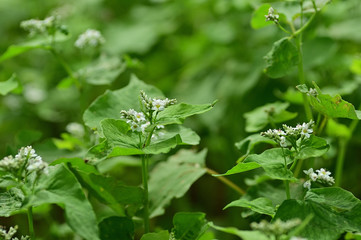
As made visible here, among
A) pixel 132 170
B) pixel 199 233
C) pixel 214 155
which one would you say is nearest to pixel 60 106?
pixel 132 170

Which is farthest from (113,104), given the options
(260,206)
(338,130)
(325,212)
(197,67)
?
(197,67)

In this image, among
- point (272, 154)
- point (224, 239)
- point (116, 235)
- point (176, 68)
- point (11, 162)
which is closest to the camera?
point (11, 162)

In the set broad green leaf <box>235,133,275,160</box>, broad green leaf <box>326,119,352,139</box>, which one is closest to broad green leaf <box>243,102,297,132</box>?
broad green leaf <box>235,133,275,160</box>

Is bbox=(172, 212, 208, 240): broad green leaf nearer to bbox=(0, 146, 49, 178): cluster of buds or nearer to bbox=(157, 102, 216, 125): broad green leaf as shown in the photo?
bbox=(157, 102, 216, 125): broad green leaf

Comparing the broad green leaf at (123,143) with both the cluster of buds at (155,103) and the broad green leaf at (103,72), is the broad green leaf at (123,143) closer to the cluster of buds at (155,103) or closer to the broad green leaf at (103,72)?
the cluster of buds at (155,103)

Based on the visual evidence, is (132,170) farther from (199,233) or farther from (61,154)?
(199,233)

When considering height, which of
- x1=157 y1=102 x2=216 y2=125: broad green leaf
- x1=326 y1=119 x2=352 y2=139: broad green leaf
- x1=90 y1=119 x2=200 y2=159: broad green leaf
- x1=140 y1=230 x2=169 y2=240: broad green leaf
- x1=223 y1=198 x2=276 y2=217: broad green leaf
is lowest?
x1=326 y1=119 x2=352 y2=139: broad green leaf

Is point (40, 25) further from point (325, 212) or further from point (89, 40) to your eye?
point (325, 212)
